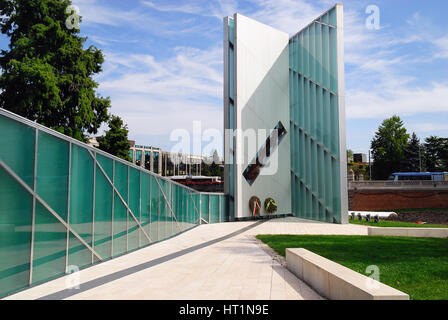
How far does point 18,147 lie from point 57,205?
1.60 metres

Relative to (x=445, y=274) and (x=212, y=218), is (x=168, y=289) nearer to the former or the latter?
(x=445, y=274)

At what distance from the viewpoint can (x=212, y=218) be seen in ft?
81.2

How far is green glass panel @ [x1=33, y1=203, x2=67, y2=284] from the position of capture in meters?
6.78

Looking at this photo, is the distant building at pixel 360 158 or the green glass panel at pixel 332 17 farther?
the distant building at pixel 360 158

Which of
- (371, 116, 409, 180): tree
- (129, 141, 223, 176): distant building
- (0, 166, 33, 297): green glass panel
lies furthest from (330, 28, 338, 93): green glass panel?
(129, 141, 223, 176): distant building

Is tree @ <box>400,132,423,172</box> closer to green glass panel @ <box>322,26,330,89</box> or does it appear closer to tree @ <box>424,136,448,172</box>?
tree @ <box>424,136,448,172</box>

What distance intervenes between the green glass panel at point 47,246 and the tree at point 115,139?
27428 millimetres

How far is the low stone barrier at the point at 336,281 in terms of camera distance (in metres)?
4.37

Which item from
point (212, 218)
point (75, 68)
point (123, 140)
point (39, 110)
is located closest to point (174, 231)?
point (212, 218)

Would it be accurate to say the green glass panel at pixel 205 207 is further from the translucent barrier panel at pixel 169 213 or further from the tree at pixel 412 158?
the tree at pixel 412 158

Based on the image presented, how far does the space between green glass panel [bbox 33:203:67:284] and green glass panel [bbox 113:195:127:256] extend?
2.63 meters

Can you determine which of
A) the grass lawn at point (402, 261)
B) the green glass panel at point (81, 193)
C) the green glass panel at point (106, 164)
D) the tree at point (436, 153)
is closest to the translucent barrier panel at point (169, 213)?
the grass lawn at point (402, 261)

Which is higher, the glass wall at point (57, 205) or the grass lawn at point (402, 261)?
the glass wall at point (57, 205)

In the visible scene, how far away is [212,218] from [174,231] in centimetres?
826
